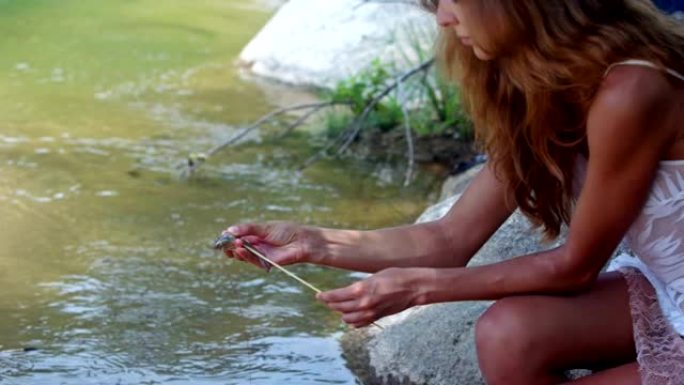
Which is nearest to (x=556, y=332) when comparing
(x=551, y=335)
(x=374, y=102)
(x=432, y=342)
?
(x=551, y=335)

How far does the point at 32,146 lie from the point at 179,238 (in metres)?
1.35

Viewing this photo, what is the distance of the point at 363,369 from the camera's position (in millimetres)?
3473

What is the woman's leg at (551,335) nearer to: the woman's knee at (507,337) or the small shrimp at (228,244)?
the woman's knee at (507,337)

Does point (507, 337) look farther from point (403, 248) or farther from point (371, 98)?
point (371, 98)

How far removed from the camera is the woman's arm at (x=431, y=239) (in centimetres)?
274

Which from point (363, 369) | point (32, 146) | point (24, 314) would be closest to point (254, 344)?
point (363, 369)

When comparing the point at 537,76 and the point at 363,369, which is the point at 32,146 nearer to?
the point at 363,369

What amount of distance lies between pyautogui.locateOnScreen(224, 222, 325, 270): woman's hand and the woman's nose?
54cm

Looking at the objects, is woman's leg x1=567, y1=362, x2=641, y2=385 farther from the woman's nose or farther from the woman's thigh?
the woman's nose

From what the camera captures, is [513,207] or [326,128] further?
[326,128]

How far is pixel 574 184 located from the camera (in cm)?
252

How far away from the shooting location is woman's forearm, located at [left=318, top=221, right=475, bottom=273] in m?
2.76

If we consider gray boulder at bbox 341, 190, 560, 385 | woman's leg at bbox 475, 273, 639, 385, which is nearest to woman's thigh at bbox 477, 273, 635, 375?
woman's leg at bbox 475, 273, 639, 385

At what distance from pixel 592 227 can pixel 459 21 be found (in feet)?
1.42
